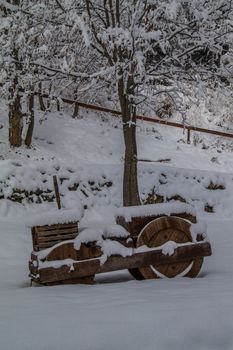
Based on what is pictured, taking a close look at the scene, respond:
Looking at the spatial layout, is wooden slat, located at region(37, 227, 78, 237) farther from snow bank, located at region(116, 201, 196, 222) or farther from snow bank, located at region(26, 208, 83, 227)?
snow bank, located at region(116, 201, 196, 222)

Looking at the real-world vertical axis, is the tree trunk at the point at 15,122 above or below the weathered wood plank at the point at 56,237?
above

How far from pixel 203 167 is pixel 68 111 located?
7.11 meters

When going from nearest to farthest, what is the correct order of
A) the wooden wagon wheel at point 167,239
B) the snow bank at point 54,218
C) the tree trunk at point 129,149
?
the snow bank at point 54,218 < the wooden wagon wheel at point 167,239 < the tree trunk at point 129,149

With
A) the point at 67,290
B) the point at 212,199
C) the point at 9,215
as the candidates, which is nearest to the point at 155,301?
the point at 67,290

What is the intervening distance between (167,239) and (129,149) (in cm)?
409

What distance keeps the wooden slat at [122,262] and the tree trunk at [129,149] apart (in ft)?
12.9

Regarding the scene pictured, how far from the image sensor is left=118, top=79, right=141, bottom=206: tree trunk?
8995 millimetres

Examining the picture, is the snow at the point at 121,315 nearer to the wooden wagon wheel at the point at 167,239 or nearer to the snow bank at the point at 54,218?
the wooden wagon wheel at the point at 167,239

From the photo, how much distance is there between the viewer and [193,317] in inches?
126

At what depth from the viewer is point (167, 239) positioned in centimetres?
537

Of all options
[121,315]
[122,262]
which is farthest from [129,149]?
[121,315]

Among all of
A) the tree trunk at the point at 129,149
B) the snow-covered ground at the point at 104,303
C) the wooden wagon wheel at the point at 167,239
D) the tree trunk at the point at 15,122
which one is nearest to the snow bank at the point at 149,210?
the wooden wagon wheel at the point at 167,239

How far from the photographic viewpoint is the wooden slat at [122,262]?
4750mm

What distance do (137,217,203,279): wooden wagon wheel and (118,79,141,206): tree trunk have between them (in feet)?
12.4
